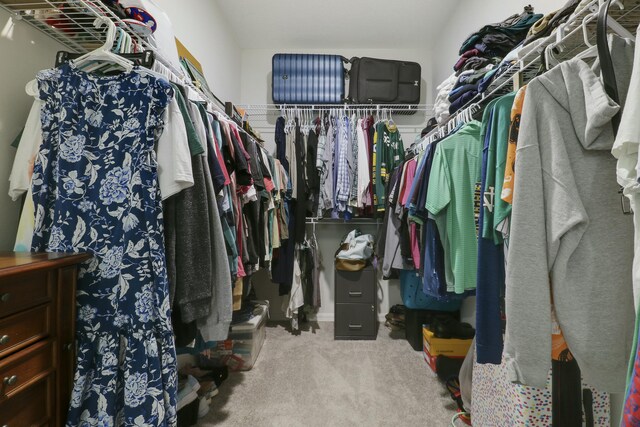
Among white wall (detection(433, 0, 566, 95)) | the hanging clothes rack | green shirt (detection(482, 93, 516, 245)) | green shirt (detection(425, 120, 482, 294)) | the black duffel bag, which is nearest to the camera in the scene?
the hanging clothes rack

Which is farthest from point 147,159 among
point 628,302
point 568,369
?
point 568,369

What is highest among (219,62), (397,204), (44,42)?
(219,62)

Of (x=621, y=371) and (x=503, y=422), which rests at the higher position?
(x=621, y=371)

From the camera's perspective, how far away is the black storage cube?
227cm

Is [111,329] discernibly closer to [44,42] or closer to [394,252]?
[44,42]

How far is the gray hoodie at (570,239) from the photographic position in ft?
2.13

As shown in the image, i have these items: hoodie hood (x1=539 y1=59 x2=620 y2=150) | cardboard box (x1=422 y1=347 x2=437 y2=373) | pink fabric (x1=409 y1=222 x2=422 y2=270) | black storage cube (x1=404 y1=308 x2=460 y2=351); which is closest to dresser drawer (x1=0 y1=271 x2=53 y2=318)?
hoodie hood (x1=539 y1=59 x2=620 y2=150)

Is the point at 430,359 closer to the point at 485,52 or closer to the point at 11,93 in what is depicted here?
the point at 485,52

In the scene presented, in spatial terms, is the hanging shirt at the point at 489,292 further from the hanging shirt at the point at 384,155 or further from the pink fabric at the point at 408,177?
the hanging shirt at the point at 384,155

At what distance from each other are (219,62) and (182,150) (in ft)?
6.62

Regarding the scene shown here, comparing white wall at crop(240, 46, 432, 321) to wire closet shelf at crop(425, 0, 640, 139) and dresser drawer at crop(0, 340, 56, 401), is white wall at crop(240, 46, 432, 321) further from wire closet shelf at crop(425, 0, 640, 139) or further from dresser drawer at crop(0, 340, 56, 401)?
dresser drawer at crop(0, 340, 56, 401)

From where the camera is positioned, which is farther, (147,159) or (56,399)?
(147,159)

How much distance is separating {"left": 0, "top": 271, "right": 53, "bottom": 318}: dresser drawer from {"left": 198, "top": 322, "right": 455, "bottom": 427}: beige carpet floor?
119cm

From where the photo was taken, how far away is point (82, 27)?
39.9 inches
